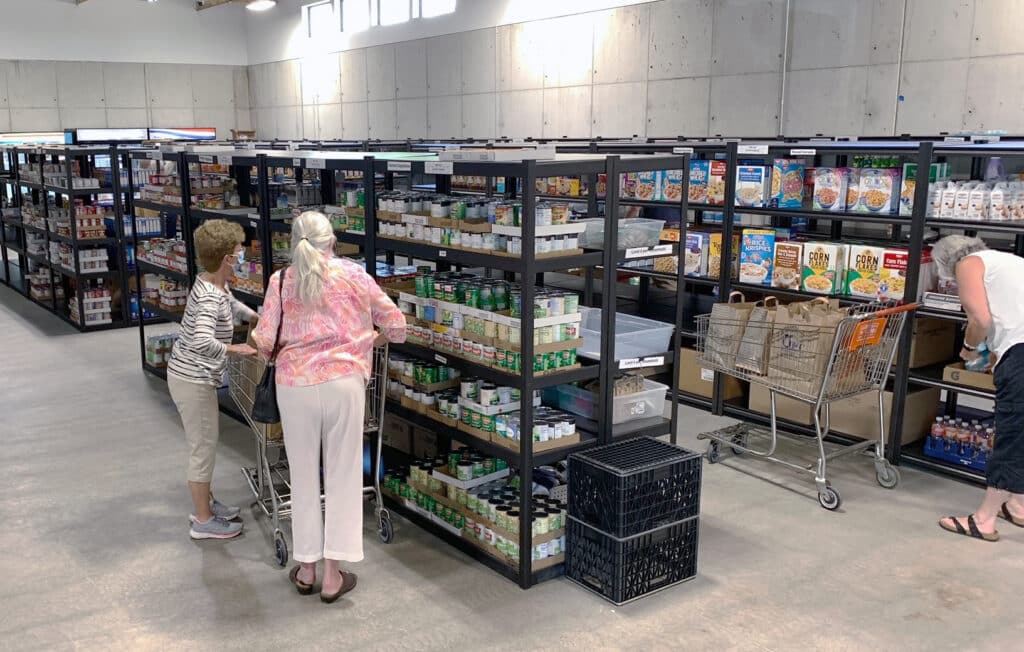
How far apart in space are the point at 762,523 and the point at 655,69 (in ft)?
26.4

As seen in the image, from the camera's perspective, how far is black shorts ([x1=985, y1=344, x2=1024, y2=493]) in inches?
176

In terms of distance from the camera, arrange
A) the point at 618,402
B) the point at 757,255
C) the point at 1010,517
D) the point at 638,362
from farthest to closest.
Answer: the point at 757,255 < the point at 1010,517 < the point at 618,402 < the point at 638,362

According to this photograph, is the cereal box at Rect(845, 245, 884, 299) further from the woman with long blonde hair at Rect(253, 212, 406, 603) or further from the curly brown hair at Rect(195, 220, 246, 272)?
the curly brown hair at Rect(195, 220, 246, 272)

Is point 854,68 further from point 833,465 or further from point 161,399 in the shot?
point 161,399

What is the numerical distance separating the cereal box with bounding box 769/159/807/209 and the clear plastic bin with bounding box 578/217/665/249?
1.91 meters

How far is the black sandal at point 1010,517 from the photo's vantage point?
4863 mm

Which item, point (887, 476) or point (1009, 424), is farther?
point (887, 476)

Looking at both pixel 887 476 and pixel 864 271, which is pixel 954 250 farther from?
pixel 887 476

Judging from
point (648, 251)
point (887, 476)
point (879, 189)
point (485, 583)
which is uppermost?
point (879, 189)

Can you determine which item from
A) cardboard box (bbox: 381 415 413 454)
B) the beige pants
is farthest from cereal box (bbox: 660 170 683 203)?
the beige pants

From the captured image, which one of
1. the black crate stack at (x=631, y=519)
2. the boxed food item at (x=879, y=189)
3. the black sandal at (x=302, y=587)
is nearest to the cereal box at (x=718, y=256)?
the boxed food item at (x=879, y=189)

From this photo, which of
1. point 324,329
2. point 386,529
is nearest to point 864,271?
point 386,529

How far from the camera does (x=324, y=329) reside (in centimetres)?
371

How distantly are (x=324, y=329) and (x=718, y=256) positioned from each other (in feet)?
13.1
